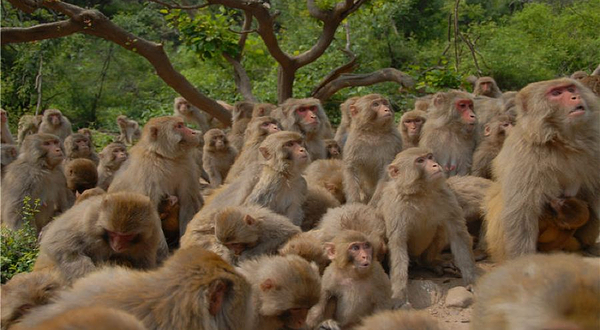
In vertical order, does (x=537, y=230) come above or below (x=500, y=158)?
below

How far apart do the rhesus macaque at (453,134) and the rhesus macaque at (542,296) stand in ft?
13.7

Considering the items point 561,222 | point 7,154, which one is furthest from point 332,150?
point 7,154

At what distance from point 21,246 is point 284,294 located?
3484mm

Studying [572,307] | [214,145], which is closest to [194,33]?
[214,145]

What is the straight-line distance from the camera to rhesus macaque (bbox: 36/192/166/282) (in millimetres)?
4523

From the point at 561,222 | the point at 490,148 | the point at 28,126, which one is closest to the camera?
the point at 561,222

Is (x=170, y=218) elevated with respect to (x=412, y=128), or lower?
lower

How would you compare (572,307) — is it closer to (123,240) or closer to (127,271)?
(127,271)

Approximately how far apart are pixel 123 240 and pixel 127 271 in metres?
0.70

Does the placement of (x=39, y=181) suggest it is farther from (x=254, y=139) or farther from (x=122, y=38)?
(x=122, y=38)

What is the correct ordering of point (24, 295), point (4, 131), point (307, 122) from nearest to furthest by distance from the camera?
point (24, 295) → point (307, 122) → point (4, 131)

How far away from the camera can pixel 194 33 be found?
10.9 metres

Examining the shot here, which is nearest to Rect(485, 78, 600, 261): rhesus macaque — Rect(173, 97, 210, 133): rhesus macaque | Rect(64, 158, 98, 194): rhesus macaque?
Rect(64, 158, 98, 194): rhesus macaque

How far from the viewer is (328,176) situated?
7441 millimetres
